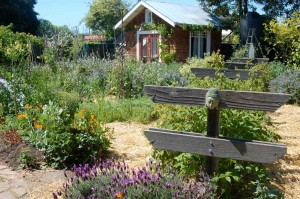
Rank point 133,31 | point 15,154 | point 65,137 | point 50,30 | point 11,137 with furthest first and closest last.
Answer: point 50,30 < point 133,31 < point 11,137 < point 15,154 < point 65,137

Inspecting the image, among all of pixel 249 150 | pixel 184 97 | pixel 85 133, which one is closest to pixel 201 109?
pixel 184 97

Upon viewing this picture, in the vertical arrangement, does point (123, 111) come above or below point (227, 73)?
below

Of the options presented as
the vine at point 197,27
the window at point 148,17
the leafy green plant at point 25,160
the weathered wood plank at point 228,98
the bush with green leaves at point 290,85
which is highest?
the window at point 148,17


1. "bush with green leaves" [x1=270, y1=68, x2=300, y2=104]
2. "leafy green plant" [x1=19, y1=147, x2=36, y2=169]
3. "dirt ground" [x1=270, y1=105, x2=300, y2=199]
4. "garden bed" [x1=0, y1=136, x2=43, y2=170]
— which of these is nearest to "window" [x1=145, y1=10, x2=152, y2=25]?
"bush with green leaves" [x1=270, y1=68, x2=300, y2=104]

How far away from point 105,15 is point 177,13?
22.0m

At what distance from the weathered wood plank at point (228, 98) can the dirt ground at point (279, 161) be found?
1.01m

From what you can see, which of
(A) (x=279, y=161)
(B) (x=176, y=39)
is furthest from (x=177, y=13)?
(A) (x=279, y=161)

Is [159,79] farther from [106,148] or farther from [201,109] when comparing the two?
[201,109]

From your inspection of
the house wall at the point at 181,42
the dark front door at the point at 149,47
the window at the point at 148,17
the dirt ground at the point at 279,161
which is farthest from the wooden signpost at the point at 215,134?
the window at the point at 148,17

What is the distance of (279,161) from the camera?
4992mm

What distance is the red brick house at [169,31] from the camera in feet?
66.0

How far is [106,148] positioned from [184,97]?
7.60 feet

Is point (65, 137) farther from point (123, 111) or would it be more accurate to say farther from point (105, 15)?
point (105, 15)

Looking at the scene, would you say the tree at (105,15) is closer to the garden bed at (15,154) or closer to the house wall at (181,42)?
the house wall at (181,42)
